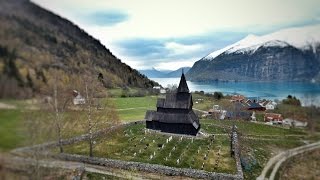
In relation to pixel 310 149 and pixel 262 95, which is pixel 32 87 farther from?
pixel 262 95

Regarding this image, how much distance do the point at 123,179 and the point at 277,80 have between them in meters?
58.1

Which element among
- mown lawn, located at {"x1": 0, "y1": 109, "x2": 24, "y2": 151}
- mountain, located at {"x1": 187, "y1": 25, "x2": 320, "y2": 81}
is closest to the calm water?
mountain, located at {"x1": 187, "y1": 25, "x2": 320, "y2": 81}

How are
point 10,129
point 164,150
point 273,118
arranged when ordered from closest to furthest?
point 10,129 < point 164,150 < point 273,118

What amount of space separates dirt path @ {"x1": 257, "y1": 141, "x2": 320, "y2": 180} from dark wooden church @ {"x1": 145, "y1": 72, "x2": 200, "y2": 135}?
6484 millimetres

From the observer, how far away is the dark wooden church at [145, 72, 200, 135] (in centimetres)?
2712

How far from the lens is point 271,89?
7006cm

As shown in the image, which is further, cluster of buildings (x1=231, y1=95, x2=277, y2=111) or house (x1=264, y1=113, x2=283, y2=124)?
cluster of buildings (x1=231, y1=95, x2=277, y2=111)

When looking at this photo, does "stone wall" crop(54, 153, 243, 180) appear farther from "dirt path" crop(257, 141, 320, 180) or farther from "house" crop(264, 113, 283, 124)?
"house" crop(264, 113, 283, 124)

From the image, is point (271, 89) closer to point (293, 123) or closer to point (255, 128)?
point (293, 123)

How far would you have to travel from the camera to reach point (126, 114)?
33562 millimetres

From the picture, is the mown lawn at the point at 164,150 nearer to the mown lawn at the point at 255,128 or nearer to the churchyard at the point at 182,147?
the churchyard at the point at 182,147

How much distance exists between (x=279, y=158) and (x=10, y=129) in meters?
28.1

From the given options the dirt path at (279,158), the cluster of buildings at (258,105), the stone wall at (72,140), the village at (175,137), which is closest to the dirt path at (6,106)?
the stone wall at (72,140)

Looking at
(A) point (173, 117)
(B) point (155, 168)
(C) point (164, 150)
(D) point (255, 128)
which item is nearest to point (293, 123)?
(D) point (255, 128)
